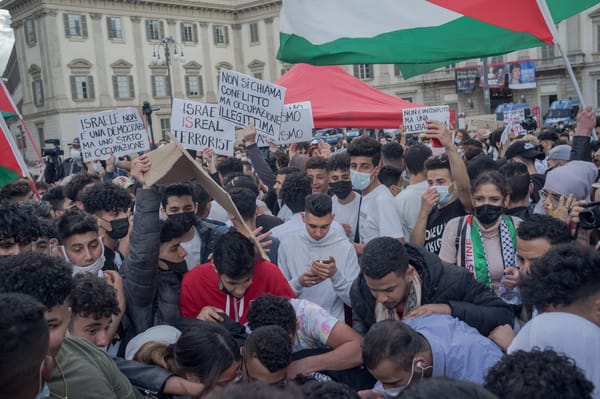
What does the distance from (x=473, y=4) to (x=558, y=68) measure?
45475mm

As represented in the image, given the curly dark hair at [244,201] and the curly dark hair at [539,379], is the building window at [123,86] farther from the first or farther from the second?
the curly dark hair at [539,379]

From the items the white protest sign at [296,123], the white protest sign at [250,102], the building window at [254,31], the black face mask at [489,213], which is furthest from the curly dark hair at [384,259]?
the building window at [254,31]

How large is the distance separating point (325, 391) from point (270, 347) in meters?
0.53

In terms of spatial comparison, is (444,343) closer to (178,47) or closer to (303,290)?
(303,290)

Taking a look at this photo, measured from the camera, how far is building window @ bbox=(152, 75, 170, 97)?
44.8m

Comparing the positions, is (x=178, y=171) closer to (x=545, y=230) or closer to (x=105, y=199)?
(x=105, y=199)

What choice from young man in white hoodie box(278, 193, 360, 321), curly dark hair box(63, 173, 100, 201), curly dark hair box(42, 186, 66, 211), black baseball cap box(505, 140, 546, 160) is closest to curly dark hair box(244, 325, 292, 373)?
young man in white hoodie box(278, 193, 360, 321)

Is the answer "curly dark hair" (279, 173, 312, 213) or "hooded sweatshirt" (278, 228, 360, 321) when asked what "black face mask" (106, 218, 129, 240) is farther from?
"curly dark hair" (279, 173, 312, 213)

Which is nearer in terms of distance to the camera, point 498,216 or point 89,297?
point 89,297

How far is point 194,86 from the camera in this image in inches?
1836

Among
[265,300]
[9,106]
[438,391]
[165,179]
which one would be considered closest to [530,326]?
[438,391]

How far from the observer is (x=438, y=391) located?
1.37 m

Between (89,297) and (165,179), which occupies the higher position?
(165,179)

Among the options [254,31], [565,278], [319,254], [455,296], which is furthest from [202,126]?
[254,31]
